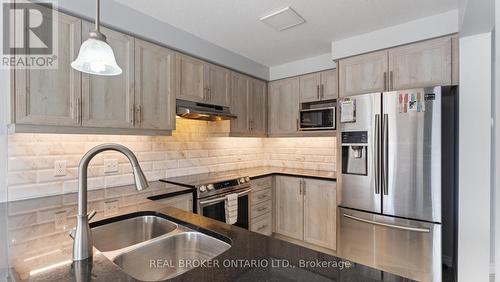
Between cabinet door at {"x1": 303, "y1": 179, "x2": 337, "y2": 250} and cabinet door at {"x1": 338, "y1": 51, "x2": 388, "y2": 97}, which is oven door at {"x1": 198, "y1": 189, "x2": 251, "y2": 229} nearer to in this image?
cabinet door at {"x1": 303, "y1": 179, "x2": 337, "y2": 250}

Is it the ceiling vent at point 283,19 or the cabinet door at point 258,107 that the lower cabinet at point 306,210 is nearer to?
the cabinet door at point 258,107

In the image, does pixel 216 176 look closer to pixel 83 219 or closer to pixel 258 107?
pixel 258 107

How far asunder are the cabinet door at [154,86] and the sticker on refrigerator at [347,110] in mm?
1723

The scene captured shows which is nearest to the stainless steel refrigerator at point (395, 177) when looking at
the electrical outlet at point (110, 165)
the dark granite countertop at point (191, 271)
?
the dark granite countertop at point (191, 271)

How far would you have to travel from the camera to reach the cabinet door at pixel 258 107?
131 inches

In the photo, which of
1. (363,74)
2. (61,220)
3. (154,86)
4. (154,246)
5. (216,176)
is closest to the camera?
(154,246)

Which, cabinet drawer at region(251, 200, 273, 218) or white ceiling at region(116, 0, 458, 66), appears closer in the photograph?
white ceiling at region(116, 0, 458, 66)

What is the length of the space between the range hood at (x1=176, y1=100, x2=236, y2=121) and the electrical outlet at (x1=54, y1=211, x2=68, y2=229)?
1307 millimetres

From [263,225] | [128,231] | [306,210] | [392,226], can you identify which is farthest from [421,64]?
[128,231]

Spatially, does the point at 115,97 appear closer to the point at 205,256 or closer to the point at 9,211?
the point at 9,211

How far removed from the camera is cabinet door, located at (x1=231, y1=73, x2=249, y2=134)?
3057 millimetres

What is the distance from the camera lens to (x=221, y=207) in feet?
8.13

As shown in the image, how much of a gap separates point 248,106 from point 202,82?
80 centimetres

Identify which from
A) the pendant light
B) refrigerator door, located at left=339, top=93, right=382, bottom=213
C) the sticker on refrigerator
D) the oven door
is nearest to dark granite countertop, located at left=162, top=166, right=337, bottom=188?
the oven door
